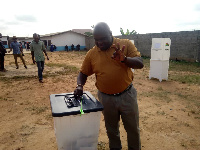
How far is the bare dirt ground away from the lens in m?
2.89

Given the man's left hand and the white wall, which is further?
the white wall

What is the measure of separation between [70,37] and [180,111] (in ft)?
89.0

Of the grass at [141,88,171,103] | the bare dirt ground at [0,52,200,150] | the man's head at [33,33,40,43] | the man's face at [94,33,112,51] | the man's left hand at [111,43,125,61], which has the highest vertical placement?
the man's head at [33,33,40,43]

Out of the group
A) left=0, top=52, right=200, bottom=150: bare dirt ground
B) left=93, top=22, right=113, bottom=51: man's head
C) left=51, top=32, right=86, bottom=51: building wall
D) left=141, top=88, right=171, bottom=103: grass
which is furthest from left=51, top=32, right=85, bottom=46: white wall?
left=93, top=22, right=113, bottom=51: man's head

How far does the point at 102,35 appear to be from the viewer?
5.95 feet

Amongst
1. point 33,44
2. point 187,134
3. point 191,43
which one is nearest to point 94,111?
point 187,134

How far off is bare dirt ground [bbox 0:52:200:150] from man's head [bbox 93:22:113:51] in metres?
1.70

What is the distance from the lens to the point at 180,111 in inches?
159

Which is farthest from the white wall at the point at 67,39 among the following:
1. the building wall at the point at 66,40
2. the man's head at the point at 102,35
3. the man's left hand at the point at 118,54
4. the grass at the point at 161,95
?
the man's left hand at the point at 118,54

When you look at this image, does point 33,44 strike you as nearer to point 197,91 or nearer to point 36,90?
point 36,90

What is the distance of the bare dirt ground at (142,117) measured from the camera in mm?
2886

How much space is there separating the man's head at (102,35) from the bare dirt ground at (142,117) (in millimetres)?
1701

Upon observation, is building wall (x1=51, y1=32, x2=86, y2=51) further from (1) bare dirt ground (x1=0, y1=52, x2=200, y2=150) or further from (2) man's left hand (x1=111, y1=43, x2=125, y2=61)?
(2) man's left hand (x1=111, y1=43, x2=125, y2=61)

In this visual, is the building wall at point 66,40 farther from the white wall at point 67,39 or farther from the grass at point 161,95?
the grass at point 161,95
